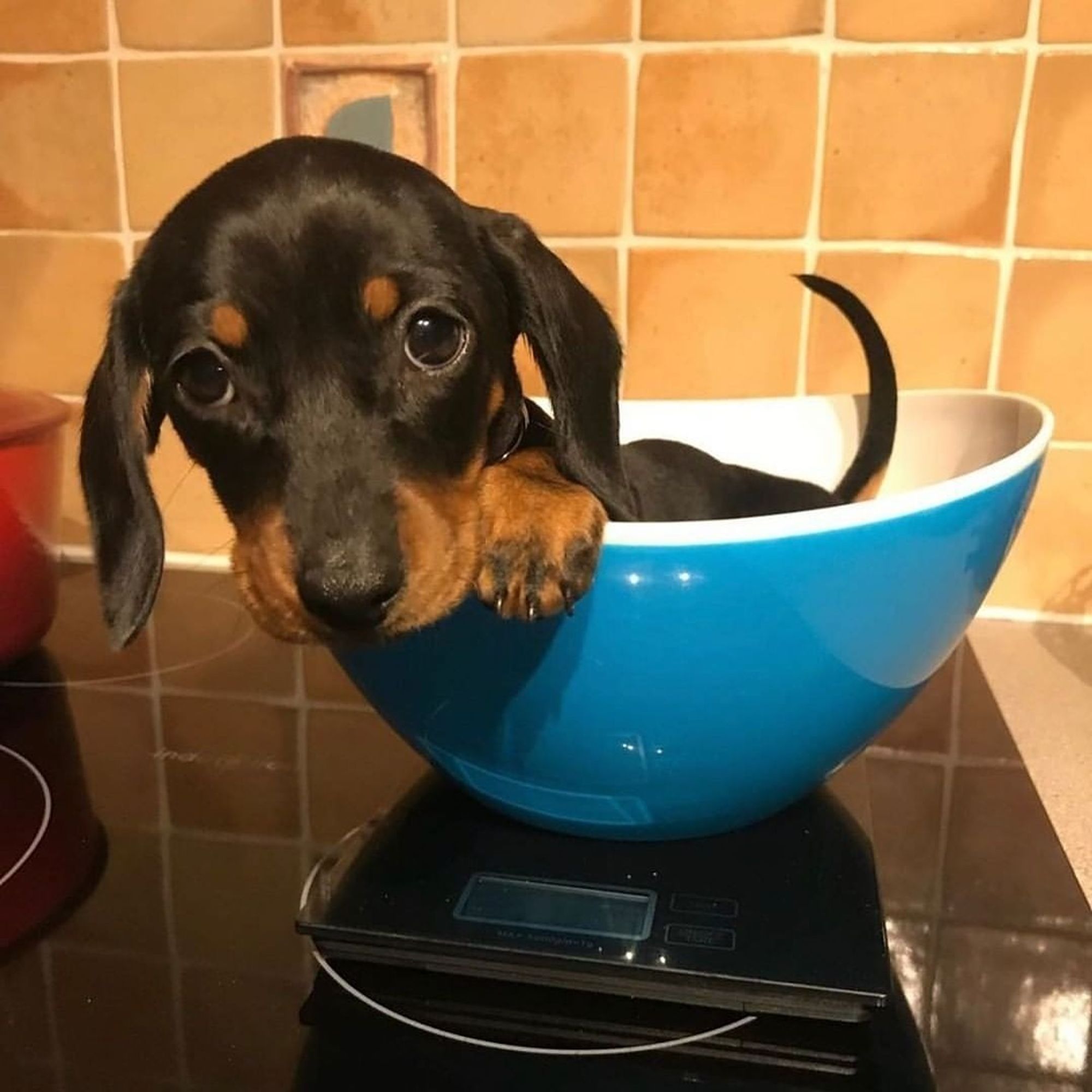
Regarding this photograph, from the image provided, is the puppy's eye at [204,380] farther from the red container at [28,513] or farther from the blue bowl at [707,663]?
the red container at [28,513]

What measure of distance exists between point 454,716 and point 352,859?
0.36ft

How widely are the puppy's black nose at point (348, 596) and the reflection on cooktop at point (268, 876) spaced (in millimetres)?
205

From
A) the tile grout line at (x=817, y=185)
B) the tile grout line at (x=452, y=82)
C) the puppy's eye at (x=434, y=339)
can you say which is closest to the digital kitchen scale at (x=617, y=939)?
the puppy's eye at (x=434, y=339)

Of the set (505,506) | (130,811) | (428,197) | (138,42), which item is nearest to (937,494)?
(505,506)

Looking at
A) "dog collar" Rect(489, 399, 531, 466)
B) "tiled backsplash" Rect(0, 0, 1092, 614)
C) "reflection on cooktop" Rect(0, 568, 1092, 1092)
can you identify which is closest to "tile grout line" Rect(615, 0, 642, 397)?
"tiled backsplash" Rect(0, 0, 1092, 614)

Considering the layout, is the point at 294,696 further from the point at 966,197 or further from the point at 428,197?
the point at 966,197

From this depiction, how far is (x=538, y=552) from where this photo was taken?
Answer: 0.60 m

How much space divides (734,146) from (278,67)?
43 cm

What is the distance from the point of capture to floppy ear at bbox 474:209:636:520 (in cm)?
73

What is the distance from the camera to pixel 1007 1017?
0.62m

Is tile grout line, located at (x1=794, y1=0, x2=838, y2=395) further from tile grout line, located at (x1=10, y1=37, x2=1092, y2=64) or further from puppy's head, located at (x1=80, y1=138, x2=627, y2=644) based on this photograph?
puppy's head, located at (x1=80, y1=138, x2=627, y2=644)

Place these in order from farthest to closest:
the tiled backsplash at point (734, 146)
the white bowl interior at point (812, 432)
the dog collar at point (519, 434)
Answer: the tiled backsplash at point (734, 146)
the white bowl interior at point (812, 432)
the dog collar at point (519, 434)

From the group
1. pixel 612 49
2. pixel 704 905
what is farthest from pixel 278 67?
pixel 704 905

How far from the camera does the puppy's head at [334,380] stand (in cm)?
60
